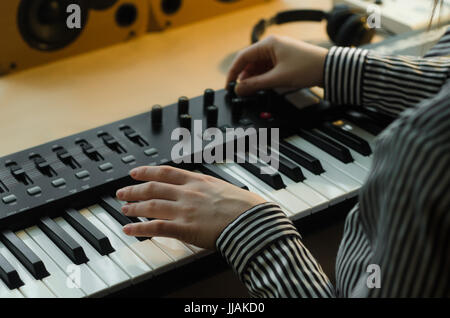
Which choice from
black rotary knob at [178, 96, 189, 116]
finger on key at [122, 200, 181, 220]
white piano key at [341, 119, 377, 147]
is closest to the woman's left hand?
finger on key at [122, 200, 181, 220]

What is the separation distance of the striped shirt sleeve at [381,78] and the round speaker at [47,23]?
587mm

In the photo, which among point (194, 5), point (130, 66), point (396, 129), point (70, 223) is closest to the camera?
point (396, 129)

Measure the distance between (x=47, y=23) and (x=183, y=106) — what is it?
1.41ft

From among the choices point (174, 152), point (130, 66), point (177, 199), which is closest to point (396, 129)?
point (177, 199)

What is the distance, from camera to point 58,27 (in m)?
1.42

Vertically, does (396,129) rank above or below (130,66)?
above

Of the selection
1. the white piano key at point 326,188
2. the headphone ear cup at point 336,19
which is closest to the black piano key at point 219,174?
the white piano key at point 326,188

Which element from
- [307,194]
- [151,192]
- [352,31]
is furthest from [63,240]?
[352,31]

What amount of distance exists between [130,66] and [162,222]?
23.8 inches

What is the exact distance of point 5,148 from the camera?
3.73 ft

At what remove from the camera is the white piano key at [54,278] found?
849 mm

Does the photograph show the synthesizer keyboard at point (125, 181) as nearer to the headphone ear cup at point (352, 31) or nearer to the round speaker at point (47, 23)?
the headphone ear cup at point (352, 31)

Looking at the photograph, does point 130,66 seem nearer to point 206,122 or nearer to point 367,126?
point 206,122

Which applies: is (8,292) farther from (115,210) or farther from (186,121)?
(186,121)
